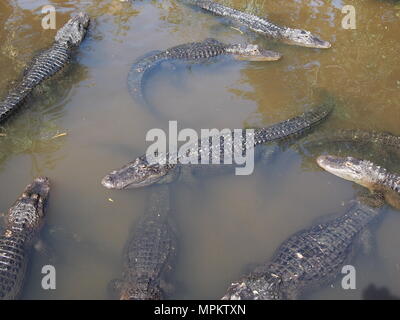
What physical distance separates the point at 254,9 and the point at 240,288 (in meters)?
7.80

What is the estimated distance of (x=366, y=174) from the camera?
17.0ft

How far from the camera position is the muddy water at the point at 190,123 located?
4.34 metres

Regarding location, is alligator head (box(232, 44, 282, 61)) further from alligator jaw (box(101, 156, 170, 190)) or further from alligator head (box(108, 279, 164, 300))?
alligator head (box(108, 279, 164, 300))

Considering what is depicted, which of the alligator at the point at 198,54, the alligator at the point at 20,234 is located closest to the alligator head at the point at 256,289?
the alligator at the point at 20,234

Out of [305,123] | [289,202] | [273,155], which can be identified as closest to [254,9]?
[305,123]

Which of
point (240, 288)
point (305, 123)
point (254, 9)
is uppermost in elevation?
point (254, 9)

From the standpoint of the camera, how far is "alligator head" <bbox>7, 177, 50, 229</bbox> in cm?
443

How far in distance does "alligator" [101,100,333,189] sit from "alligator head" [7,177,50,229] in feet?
2.60

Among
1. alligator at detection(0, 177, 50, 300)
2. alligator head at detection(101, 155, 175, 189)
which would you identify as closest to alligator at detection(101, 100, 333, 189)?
alligator head at detection(101, 155, 175, 189)

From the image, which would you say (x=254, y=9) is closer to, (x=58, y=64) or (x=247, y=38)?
(x=247, y=38)

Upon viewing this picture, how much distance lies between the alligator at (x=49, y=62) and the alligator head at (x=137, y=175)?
217 centimetres

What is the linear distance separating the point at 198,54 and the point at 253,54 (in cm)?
116

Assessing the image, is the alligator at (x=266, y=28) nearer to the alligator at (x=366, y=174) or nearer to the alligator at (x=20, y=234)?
the alligator at (x=366, y=174)

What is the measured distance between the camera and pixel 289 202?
4.94m
